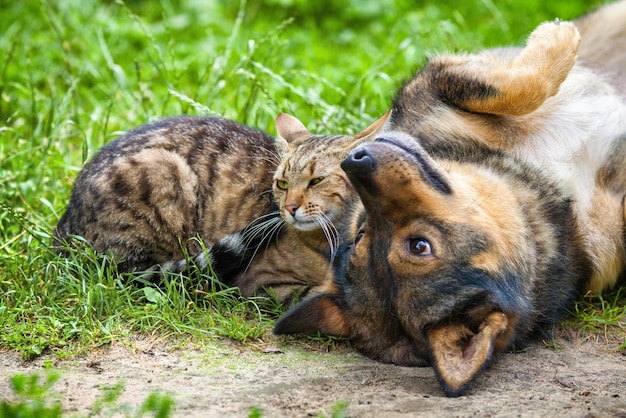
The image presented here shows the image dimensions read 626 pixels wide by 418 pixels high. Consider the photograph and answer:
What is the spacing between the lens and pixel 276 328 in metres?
4.44

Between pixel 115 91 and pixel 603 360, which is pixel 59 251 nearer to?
pixel 115 91

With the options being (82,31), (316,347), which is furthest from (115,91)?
(316,347)

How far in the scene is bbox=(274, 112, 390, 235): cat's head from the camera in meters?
5.03

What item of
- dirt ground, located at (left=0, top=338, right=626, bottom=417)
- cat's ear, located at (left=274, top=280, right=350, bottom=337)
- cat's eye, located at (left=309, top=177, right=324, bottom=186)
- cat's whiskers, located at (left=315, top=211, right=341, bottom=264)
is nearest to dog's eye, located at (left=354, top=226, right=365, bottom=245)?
cat's ear, located at (left=274, top=280, right=350, bottom=337)

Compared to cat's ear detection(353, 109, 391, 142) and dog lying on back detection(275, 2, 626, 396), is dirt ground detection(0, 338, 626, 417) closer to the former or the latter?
dog lying on back detection(275, 2, 626, 396)

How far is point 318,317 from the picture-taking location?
14.7 feet

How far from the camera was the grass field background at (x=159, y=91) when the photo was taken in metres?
4.86

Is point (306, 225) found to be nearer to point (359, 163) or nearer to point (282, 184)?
point (282, 184)

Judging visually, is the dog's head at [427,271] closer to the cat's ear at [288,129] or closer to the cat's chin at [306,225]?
the cat's chin at [306,225]

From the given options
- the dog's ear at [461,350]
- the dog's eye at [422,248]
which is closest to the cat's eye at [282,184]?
the dog's eye at [422,248]

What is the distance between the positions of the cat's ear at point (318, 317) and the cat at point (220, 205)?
45cm

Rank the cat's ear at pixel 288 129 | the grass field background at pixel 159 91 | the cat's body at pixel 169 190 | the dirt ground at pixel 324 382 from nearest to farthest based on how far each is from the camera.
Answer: the dirt ground at pixel 324 382 → the grass field background at pixel 159 91 → the cat's body at pixel 169 190 → the cat's ear at pixel 288 129

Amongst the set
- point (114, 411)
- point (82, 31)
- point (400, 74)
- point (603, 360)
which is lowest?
point (603, 360)

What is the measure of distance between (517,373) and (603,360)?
558mm
